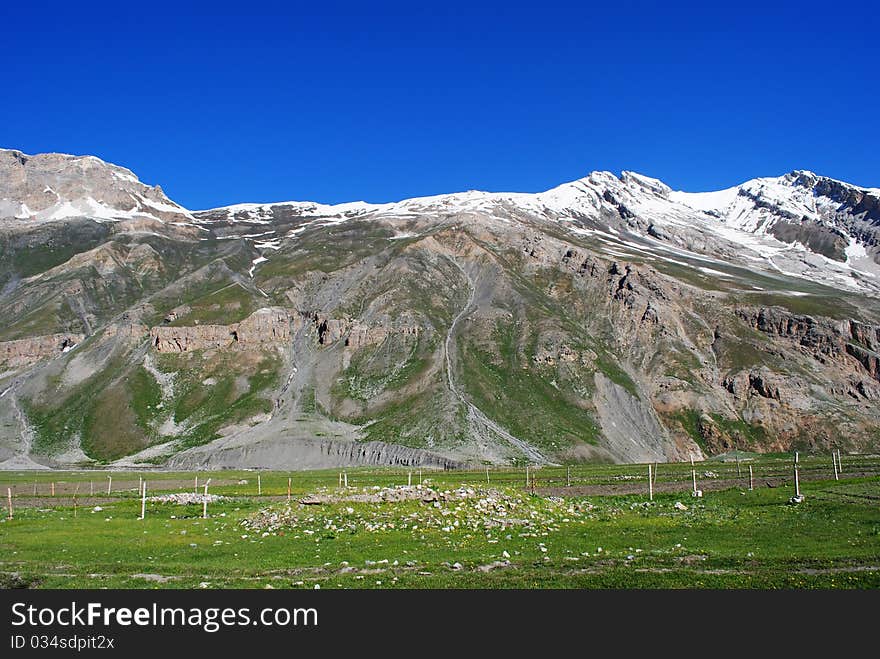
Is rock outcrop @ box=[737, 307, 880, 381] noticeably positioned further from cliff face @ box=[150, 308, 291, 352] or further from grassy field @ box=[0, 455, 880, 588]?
cliff face @ box=[150, 308, 291, 352]

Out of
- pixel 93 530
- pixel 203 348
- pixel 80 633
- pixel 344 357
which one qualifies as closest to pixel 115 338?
pixel 203 348

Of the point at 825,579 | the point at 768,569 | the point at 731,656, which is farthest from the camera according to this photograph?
the point at 768,569

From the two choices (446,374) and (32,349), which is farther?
(32,349)

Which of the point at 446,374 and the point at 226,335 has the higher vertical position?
the point at 226,335

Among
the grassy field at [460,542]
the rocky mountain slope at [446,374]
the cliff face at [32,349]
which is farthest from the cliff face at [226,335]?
the grassy field at [460,542]

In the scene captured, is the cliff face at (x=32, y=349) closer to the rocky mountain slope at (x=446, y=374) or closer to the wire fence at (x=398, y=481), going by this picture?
the rocky mountain slope at (x=446, y=374)

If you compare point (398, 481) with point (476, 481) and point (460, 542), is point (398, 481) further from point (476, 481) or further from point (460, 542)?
point (460, 542)

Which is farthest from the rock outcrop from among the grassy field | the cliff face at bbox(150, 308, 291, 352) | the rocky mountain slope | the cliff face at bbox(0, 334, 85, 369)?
the cliff face at bbox(0, 334, 85, 369)

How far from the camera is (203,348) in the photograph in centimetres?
15712

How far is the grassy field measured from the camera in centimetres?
2370

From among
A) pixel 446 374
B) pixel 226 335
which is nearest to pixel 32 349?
pixel 226 335

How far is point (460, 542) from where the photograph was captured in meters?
31.5

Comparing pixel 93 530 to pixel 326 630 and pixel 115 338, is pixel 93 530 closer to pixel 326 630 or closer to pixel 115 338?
pixel 326 630

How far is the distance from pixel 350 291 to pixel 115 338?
200ft
